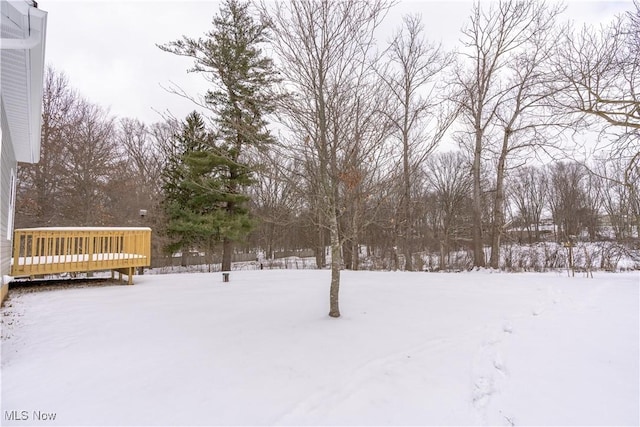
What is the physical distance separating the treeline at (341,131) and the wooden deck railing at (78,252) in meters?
2.93

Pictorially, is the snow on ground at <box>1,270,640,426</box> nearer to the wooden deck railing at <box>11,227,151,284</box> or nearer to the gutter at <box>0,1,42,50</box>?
the wooden deck railing at <box>11,227,151,284</box>

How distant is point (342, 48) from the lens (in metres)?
4.14

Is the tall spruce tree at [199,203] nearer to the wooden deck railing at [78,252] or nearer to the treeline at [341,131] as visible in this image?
the treeline at [341,131]

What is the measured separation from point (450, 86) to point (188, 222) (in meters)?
11.0

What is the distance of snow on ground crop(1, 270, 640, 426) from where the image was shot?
7.32 feet

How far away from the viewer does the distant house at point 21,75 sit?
2682 mm

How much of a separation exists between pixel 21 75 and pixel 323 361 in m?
5.09

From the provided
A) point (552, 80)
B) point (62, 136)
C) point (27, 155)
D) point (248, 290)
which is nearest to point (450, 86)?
point (552, 80)

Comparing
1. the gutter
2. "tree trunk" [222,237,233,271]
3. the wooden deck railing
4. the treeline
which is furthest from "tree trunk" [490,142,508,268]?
the gutter

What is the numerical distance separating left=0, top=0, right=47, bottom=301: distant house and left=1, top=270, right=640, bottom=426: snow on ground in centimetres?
275

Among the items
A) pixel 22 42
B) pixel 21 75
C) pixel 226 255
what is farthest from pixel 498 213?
pixel 21 75

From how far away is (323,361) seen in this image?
117 inches

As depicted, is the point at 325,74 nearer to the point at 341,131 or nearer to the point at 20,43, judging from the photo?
the point at 341,131

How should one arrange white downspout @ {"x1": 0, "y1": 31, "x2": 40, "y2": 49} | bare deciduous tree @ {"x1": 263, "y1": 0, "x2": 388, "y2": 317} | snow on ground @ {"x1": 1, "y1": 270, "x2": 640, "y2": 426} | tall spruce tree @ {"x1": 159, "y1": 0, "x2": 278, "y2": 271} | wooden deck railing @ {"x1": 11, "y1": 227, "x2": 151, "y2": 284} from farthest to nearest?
wooden deck railing @ {"x1": 11, "y1": 227, "x2": 151, "y2": 284} → tall spruce tree @ {"x1": 159, "y1": 0, "x2": 278, "y2": 271} → bare deciduous tree @ {"x1": 263, "y1": 0, "x2": 388, "y2": 317} → white downspout @ {"x1": 0, "y1": 31, "x2": 40, "y2": 49} → snow on ground @ {"x1": 1, "y1": 270, "x2": 640, "y2": 426}
